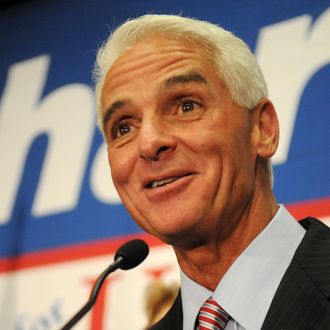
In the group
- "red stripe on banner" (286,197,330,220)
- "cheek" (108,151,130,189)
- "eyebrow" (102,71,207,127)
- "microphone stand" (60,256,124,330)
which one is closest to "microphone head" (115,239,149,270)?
"microphone stand" (60,256,124,330)

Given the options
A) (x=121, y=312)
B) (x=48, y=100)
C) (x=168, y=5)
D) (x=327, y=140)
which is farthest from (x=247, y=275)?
(x=48, y=100)

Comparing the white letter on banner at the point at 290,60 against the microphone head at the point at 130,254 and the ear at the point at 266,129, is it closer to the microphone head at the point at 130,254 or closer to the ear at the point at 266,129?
the ear at the point at 266,129

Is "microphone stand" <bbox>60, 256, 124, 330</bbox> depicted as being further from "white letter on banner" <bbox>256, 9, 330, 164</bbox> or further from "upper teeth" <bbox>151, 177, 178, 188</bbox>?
"white letter on banner" <bbox>256, 9, 330, 164</bbox>

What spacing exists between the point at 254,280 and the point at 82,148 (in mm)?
1177

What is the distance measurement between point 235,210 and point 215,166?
9 cm

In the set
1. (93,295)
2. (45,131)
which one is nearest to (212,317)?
(93,295)

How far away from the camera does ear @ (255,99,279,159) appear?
1.23 meters

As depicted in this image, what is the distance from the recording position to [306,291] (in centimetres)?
107

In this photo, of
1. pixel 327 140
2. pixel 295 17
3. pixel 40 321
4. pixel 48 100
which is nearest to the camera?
pixel 327 140

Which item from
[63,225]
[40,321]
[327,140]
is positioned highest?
[327,140]

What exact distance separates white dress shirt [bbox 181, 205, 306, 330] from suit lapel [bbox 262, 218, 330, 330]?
0.04 meters

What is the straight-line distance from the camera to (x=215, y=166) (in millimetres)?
1149

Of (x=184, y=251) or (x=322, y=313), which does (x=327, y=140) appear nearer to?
(x=184, y=251)

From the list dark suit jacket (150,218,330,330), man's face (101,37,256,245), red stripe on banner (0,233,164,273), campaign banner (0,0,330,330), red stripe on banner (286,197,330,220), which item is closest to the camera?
dark suit jacket (150,218,330,330)
